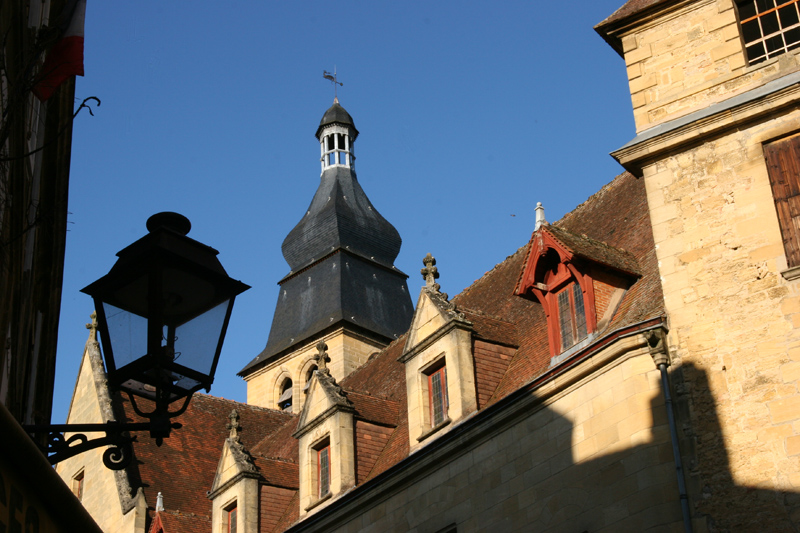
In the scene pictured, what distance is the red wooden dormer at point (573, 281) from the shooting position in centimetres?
1427

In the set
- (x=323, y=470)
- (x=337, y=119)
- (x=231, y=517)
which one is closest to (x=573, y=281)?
(x=323, y=470)

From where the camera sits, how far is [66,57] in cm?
833

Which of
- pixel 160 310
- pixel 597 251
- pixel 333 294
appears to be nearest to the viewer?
pixel 160 310

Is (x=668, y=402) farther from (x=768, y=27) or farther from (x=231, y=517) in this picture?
(x=231, y=517)

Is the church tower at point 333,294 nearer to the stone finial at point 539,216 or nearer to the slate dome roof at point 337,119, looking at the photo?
the slate dome roof at point 337,119

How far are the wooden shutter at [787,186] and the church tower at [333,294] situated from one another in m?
25.8

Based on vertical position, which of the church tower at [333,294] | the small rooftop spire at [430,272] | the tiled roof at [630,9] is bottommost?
the small rooftop spire at [430,272]

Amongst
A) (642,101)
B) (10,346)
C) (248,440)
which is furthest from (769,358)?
(248,440)

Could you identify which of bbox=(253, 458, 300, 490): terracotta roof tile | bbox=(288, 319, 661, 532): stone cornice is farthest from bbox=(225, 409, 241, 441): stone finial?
bbox=(288, 319, 661, 532): stone cornice

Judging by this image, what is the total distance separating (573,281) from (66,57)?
8.35 meters

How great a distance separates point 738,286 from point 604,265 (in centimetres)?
241

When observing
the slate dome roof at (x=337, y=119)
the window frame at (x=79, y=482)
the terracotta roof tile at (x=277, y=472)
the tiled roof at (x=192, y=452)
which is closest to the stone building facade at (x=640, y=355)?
the terracotta roof tile at (x=277, y=472)

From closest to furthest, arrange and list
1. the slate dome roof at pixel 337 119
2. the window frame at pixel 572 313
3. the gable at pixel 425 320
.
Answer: the window frame at pixel 572 313
the gable at pixel 425 320
the slate dome roof at pixel 337 119

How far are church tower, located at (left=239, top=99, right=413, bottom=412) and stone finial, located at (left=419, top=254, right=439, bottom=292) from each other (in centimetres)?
1962
